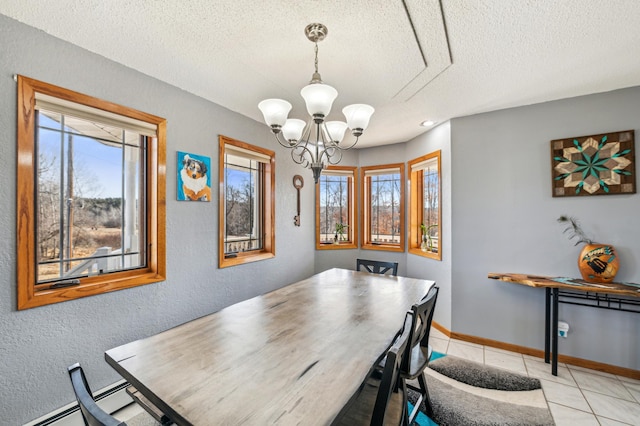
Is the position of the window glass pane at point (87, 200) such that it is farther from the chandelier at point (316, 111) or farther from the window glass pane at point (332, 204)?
the window glass pane at point (332, 204)

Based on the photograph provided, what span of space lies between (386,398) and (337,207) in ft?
11.5

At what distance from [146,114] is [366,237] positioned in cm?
327

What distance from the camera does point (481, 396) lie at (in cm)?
208

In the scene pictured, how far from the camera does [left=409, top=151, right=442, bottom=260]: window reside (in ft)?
11.1

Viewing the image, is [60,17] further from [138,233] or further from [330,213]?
[330,213]

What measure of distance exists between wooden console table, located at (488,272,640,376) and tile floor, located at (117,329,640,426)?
0.14m

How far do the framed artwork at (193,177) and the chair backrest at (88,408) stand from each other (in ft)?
5.61

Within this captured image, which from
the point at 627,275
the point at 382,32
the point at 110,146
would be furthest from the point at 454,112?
the point at 110,146

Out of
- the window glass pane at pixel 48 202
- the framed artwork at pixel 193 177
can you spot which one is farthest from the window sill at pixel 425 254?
the window glass pane at pixel 48 202

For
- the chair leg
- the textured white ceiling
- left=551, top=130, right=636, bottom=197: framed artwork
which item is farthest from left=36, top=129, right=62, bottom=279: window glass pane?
left=551, top=130, right=636, bottom=197: framed artwork

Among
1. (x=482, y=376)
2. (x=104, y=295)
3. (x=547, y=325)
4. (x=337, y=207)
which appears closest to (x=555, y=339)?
(x=547, y=325)

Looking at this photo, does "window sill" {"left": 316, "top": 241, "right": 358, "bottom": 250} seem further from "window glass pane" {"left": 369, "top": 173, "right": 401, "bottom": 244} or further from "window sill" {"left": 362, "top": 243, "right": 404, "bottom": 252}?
"window glass pane" {"left": 369, "top": 173, "right": 401, "bottom": 244}

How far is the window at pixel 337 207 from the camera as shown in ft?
14.2

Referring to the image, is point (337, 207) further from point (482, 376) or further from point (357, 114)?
point (482, 376)
